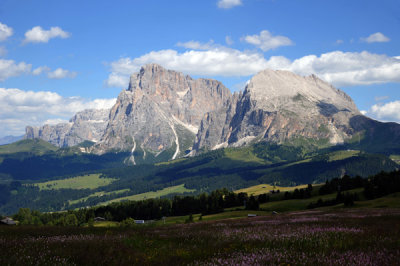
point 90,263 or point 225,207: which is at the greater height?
point 90,263

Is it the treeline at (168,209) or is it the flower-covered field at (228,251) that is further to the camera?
the treeline at (168,209)

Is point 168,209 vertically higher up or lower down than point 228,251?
lower down

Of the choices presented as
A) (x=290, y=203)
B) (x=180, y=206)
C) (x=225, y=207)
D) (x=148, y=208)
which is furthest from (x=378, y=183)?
(x=148, y=208)

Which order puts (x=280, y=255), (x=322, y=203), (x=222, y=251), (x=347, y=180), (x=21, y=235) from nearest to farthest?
(x=280, y=255) < (x=222, y=251) < (x=21, y=235) < (x=322, y=203) < (x=347, y=180)

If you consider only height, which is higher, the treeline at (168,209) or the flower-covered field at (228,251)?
the flower-covered field at (228,251)

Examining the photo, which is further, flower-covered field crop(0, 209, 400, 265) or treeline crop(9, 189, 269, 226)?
treeline crop(9, 189, 269, 226)

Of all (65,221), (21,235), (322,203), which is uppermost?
(21,235)

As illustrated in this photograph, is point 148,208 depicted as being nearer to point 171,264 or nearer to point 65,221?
point 65,221

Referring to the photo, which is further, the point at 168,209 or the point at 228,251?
A: the point at 168,209

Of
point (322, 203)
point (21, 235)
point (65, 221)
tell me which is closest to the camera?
point (21, 235)

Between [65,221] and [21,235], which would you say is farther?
[65,221]

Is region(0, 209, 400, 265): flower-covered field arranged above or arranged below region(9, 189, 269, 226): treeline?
above

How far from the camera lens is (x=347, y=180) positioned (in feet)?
490

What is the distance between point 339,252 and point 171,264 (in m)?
6.18
